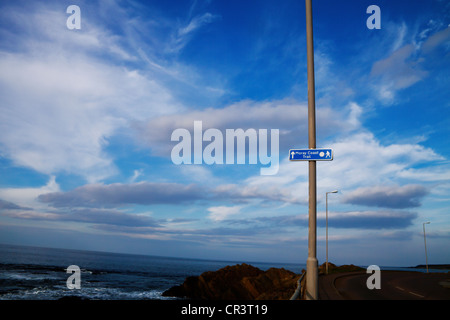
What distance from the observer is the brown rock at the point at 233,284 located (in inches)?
1251

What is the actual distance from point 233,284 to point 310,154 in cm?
3263

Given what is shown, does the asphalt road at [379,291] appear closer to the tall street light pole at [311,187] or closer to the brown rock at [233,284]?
the tall street light pole at [311,187]

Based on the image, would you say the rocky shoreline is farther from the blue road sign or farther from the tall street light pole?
the blue road sign

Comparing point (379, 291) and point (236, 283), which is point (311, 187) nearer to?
point (379, 291)


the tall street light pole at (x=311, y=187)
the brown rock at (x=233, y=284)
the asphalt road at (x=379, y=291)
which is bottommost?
the brown rock at (x=233, y=284)

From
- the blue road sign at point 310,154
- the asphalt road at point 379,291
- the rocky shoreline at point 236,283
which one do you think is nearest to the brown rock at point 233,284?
the rocky shoreline at point 236,283

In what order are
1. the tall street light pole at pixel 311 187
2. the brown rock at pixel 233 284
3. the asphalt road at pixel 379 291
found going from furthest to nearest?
the brown rock at pixel 233 284 → the asphalt road at pixel 379 291 → the tall street light pole at pixel 311 187

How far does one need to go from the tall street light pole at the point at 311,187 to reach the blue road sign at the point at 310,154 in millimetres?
162

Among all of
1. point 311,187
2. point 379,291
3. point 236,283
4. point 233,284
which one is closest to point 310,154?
point 311,187

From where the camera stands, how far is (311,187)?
7129 mm
